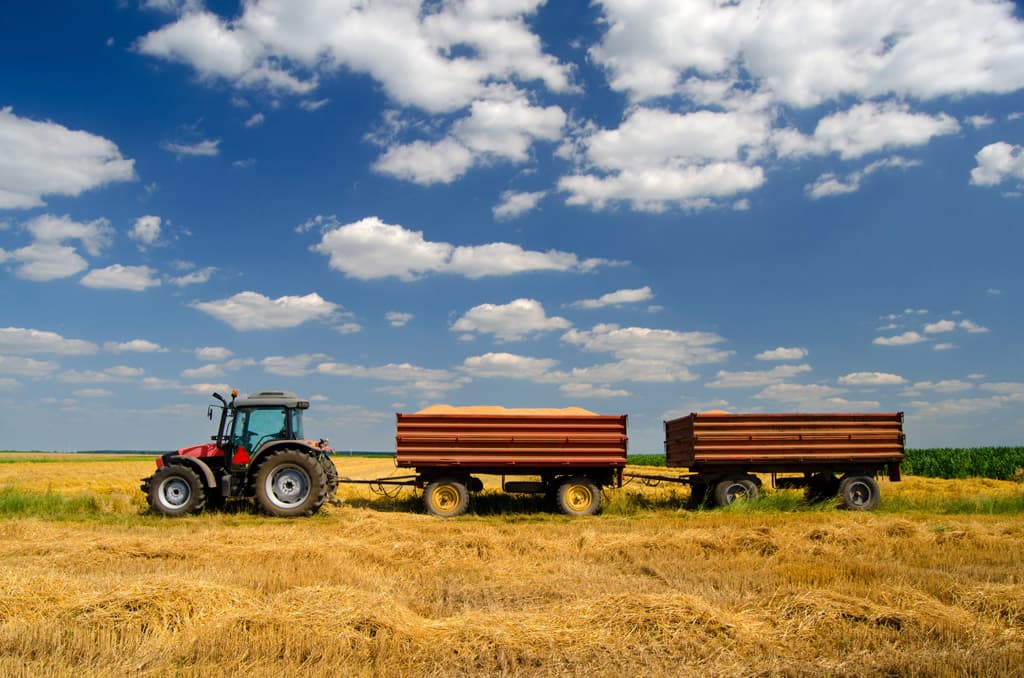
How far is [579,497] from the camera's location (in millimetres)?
13734

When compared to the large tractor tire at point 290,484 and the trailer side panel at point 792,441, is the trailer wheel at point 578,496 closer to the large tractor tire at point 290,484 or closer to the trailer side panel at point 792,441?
the trailer side panel at point 792,441

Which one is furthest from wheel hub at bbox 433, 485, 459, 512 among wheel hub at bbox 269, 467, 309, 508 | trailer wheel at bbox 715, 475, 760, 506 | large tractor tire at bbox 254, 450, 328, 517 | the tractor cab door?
trailer wheel at bbox 715, 475, 760, 506

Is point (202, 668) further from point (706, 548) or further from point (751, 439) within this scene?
point (751, 439)

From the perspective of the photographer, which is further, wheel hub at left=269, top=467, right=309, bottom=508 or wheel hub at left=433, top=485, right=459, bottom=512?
wheel hub at left=433, top=485, right=459, bottom=512

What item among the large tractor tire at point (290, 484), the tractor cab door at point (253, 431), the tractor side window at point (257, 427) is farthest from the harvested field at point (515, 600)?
the tractor side window at point (257, 427)

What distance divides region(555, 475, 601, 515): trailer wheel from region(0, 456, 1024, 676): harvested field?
7.74ft

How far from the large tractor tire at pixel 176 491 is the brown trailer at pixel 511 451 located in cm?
354

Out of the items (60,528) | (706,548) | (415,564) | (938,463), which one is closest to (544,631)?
(415,564)

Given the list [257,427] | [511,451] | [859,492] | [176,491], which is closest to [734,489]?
[859,492]

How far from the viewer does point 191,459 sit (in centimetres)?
1306

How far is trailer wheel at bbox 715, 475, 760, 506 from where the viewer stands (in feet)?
46.3

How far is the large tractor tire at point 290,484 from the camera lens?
12.8 metres

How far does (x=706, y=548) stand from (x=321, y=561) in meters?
4.73

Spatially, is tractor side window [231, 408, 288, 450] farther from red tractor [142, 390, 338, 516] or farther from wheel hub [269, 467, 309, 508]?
wheel hub [269, 467, 309, 508]
